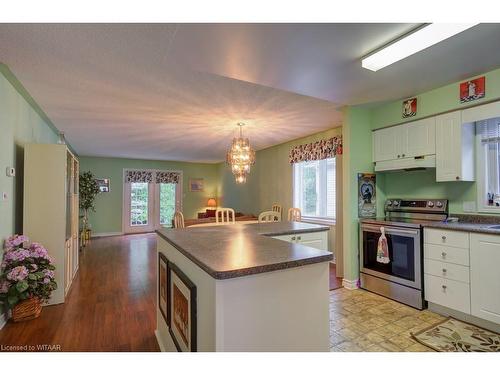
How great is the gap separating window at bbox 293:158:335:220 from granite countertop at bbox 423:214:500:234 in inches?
81.2

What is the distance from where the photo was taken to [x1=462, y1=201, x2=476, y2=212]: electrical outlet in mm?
2682

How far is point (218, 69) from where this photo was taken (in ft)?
7.12

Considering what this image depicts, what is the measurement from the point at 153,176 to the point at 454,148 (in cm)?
774

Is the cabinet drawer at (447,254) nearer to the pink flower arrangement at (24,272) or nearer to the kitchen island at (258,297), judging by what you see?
the kitchen island at (258,297)

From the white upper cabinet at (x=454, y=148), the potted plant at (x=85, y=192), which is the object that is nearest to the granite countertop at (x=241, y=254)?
the white upper cabinet at (x=454, y=148)

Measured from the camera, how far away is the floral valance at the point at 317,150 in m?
4.35

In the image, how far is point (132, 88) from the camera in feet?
8.86

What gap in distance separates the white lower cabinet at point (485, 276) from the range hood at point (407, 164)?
0.91 metres

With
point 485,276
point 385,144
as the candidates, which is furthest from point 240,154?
point 485,276

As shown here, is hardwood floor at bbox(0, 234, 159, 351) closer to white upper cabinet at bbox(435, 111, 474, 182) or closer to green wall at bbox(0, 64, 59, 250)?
green wall at bbox(0, 64, 59, 250)

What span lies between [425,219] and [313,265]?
2.49 m

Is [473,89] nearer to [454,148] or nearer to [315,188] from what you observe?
[454,148]

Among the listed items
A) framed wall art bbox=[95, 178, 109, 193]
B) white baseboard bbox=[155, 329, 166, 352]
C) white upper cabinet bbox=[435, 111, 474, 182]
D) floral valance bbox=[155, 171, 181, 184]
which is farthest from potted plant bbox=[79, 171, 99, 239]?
white upper cabinet bbox=[435, 111, 474, 182]
